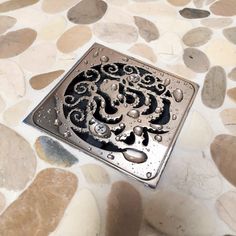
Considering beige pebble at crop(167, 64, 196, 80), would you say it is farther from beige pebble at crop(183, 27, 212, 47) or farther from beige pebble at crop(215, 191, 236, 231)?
beige pebble at crop(215, 191, 236, 231)

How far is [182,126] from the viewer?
1.94 ft

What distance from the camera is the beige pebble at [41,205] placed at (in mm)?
467

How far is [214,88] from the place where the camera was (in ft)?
2.11

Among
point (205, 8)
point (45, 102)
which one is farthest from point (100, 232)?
point (205, 8)

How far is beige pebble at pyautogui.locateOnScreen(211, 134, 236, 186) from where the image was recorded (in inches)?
20.8

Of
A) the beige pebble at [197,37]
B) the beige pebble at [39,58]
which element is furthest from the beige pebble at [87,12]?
the beige pebble at [197,37]

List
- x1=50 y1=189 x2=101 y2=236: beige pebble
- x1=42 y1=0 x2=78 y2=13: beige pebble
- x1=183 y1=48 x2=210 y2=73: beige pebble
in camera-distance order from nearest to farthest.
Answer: x1=50 y1=189 x2=101 y2=236: beige pebble, x1=183 y1=48 x2=210 y2=73: beige pebble, x1=42 y1=0 x2=78 y2=13: beige pebble

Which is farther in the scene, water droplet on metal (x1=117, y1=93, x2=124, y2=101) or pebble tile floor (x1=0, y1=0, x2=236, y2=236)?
water droplet on metal (x1=117, y1=93, x2=124, y2=101)

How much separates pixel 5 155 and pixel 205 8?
2.02ft

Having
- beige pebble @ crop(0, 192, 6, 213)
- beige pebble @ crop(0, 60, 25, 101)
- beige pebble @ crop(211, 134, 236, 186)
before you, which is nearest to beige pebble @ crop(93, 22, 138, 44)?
beige pebble @ crop(0, 60, 25, 101)

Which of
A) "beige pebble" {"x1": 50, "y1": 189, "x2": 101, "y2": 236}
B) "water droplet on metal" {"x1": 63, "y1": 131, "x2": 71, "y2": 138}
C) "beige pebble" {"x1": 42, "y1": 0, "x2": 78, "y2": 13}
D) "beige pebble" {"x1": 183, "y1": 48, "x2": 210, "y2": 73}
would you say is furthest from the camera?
"beige pebble" {"x1": 42, "y1": 0, "x2": 78, "y2": 13}

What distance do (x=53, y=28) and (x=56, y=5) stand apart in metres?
0.09

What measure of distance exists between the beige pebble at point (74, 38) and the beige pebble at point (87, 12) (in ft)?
0.09

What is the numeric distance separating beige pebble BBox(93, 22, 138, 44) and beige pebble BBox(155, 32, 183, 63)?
63 mm
